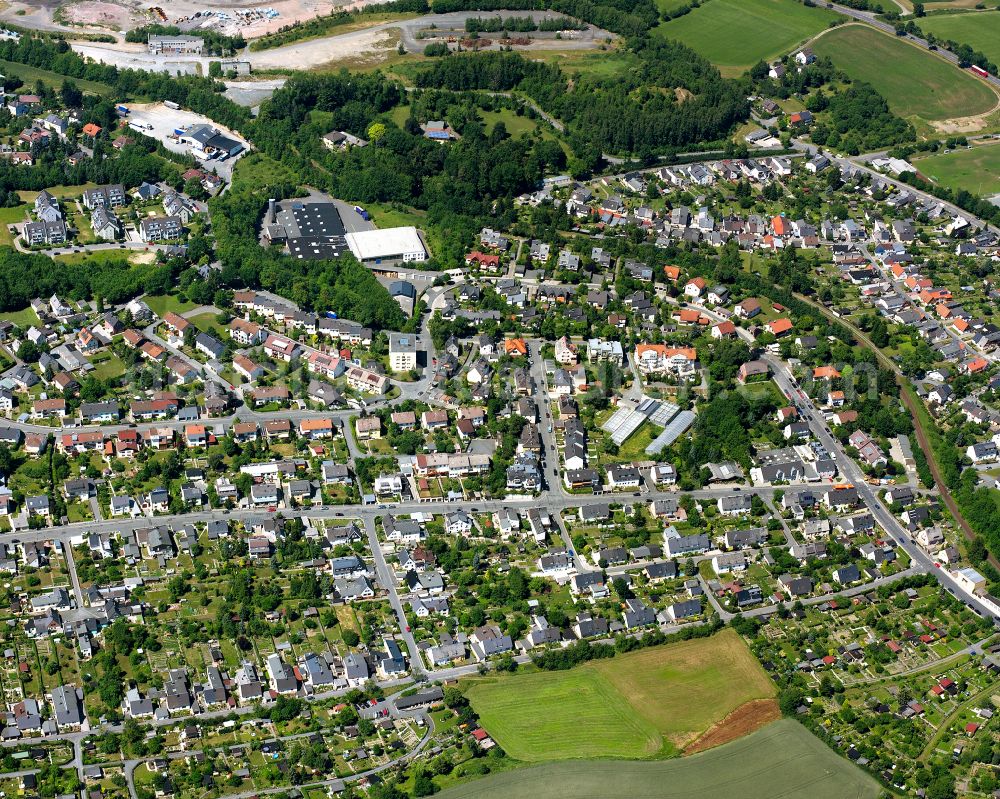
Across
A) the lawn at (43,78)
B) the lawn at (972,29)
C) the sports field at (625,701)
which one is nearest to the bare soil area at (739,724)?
the sports field at (625,701)

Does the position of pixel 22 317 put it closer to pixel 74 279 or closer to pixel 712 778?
pixel 74 279

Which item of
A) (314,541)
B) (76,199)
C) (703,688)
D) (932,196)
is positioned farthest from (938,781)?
(76,199)

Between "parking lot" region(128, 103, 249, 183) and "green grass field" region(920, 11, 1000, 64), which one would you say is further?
"green grass field" region(920, 11, 1000, 64)

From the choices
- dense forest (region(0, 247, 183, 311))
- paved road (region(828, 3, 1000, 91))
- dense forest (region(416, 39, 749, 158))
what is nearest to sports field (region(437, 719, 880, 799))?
dense forest (region(0, 247, 183, 311))

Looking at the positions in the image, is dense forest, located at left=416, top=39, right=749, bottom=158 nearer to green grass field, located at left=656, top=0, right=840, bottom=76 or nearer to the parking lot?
green grass field, located at left=656, top=0, right=840, bottom=76

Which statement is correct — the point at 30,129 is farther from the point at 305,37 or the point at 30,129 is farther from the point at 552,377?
the point at 552,377

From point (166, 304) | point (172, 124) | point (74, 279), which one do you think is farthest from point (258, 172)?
point (74, 279)

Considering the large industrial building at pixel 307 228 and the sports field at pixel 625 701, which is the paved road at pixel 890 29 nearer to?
the large industrial building at pixel 307 228
